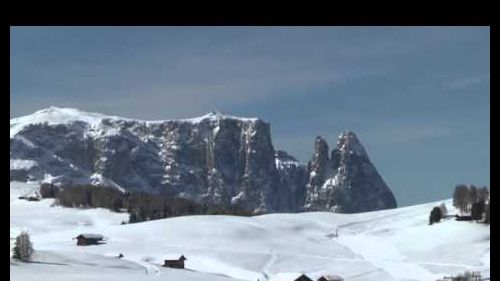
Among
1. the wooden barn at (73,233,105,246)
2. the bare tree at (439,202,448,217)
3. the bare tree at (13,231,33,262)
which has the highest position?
the bare tree at (439,202,448,217)

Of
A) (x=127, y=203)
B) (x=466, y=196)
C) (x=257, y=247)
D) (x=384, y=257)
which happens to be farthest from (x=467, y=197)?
(x=127, y=203)

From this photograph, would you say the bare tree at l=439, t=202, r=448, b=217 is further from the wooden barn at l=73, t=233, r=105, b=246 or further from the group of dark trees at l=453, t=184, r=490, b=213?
the wooden barn at l=73, t=233, r=105, b=246

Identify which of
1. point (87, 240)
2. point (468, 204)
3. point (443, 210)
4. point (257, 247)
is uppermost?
point (468, 204)

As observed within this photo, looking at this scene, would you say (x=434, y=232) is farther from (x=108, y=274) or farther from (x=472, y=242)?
(x=108, y=274)

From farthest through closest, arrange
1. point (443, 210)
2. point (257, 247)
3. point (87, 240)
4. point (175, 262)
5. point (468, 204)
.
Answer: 1. point (468, 204)
2. point (443, 210)
3. point (257, 247)
4. point (87, 240)
5. point (175, 262)

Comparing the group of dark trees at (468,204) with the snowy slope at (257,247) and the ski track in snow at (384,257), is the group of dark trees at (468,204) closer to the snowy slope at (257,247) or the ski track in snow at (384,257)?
the snowy slope at (257,247)

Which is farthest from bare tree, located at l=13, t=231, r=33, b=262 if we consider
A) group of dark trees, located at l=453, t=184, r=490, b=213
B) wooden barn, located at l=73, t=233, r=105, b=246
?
group of dark trees, located at l=453, t=184, r=490, b=213

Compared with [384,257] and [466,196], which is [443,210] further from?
[384,257]

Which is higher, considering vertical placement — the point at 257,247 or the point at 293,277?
the point at 257,247

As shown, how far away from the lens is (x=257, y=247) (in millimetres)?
59812

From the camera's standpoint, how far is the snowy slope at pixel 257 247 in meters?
41.5

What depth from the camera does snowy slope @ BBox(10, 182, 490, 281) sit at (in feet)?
136

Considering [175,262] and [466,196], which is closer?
[175,262]
